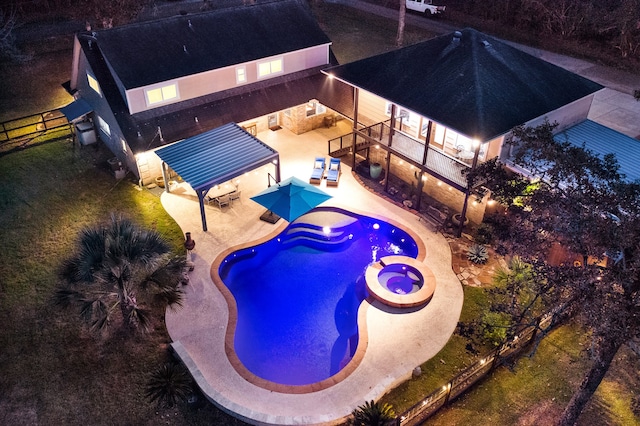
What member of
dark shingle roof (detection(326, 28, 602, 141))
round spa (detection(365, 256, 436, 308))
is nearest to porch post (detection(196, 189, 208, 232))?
round spa (detection(365, 256, 436, 308))

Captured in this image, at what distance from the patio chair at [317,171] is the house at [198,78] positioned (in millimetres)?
3483

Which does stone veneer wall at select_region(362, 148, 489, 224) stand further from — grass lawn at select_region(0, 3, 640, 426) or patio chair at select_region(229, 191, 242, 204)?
patio chair at select_region(229, 191, 242, 204)

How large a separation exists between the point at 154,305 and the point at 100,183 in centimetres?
1088

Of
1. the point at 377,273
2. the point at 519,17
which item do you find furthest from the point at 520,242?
the point at 519,17

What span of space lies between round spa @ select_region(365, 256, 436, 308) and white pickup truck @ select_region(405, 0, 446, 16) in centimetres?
4029

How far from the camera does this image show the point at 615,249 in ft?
43.8

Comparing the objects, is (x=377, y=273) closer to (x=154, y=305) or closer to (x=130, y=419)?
A: (x=154, y=305)

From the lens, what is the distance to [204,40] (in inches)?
1190

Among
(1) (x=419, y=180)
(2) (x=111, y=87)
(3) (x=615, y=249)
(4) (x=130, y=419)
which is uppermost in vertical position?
(3) (x=615, y=249)

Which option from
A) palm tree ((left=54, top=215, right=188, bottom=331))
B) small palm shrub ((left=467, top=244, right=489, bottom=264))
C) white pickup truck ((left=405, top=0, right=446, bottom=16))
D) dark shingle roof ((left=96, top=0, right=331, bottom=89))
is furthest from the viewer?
white pickup truck ((left=405, top=0, right=446, bottom=16))

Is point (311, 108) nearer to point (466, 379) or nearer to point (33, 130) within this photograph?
point (33, 130)

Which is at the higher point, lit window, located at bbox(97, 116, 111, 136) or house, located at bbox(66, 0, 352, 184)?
house, located at bbox(66, 0, 352, 184)

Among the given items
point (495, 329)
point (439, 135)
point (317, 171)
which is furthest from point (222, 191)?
point (495, 329)

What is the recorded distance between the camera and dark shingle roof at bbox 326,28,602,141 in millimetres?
23172
